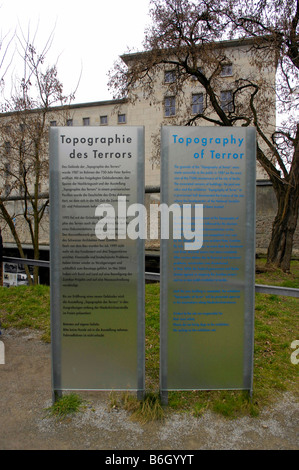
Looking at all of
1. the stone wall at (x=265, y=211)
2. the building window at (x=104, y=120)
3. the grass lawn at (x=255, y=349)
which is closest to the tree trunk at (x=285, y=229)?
the stone wall at (x=265, y=211)

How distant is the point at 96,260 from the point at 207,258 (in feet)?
3.12

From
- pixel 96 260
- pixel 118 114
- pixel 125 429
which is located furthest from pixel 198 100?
pixel 125 429

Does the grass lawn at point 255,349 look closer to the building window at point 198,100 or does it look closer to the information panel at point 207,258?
the information panel at point 207,258

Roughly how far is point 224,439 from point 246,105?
13784mm

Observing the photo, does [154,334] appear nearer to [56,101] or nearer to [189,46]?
[56,101]

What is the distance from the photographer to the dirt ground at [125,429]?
2.44 metres

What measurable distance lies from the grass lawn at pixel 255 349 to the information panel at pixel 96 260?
24.2 inches

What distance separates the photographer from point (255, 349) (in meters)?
4.18

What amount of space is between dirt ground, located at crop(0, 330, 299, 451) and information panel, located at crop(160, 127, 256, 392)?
0.35 metres

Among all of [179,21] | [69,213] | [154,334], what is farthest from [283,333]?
A: [179,21]

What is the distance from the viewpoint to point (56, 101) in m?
10.7

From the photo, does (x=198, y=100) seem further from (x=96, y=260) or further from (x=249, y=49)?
(x=96, y=260)

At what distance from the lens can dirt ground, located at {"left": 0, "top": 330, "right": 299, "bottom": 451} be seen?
2443 mm

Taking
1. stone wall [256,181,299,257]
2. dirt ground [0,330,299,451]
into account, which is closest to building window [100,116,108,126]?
stone wall [256,181,299,257]
